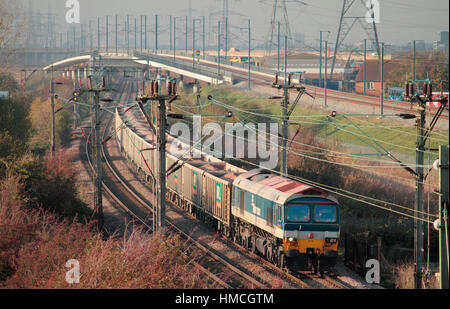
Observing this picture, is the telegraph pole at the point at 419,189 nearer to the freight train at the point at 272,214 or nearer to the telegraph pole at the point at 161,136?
the freight train at the point at 272,214

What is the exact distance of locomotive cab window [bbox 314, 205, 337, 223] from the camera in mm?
20719

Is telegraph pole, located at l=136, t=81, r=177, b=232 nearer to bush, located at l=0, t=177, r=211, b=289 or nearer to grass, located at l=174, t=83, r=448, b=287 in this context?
bush, located at l=0, t=177, r=211, b=289

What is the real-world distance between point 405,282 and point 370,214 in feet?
36.7

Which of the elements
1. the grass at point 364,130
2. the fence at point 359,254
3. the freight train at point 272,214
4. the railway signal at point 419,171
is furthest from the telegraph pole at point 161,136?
the grass at point 364,130

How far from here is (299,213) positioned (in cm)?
2072

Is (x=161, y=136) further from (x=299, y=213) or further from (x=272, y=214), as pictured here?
(x=299, y=213)

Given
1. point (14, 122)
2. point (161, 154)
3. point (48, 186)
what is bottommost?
point (48, 186)

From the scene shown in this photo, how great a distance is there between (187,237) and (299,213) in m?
8.78

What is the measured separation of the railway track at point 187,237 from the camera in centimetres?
2052

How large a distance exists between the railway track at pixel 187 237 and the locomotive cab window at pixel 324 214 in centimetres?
303

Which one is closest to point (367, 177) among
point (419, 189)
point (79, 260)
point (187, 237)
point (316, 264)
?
point (187, 237)

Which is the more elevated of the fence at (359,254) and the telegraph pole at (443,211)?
the telegraph pole at (443,211)
